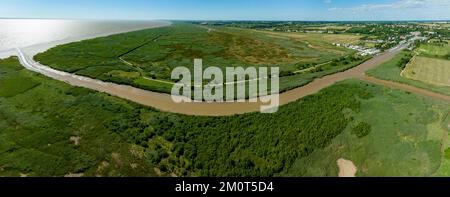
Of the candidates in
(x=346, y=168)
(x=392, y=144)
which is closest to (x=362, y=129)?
(x=392, y=144)

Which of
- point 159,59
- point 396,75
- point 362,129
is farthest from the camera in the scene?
point 159,59

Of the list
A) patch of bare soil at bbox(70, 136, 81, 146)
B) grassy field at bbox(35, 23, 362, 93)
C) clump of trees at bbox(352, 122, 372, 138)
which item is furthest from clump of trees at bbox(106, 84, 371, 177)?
grassy field at bbox(35, 23, 362, 93)

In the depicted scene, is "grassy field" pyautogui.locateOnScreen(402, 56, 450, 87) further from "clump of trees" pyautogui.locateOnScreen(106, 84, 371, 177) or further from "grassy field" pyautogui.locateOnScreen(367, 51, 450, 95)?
"clump of trees" pyautogui.locateOnScreen(106, 84, 371, 177)
